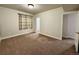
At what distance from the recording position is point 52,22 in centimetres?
266

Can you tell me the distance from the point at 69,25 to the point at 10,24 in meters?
1.70

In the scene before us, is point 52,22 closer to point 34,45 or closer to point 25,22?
point 25,22

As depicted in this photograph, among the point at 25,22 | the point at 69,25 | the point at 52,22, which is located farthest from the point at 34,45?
the point at 69,25

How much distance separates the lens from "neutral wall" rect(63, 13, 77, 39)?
228 cm

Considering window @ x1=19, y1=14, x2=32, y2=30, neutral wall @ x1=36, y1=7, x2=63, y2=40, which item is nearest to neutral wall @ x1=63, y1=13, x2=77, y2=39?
neutral wall @ x1=36, y1=7, x2=63, y2=40

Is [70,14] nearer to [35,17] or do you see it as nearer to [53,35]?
[53,35]

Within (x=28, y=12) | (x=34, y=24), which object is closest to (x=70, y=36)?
(x=34, y=24)

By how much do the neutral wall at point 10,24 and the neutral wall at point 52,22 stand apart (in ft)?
1.63

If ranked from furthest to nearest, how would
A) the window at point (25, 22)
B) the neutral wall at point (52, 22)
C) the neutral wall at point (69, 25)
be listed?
the window at point (25, 22)
the neutral wall at point (52, 22)
the neutral wall at point (69, 25)

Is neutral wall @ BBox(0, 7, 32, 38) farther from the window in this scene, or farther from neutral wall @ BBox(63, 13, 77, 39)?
neutral wall @ BBox(63, 13, 77, 39)

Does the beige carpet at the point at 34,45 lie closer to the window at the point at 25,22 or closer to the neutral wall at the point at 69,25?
the neutral wall at the point at 69,25

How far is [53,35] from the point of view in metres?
2.60

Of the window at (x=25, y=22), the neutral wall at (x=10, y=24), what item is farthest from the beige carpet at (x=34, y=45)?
the window at (x=25, y=22)

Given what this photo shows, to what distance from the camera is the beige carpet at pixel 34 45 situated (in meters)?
2.45
